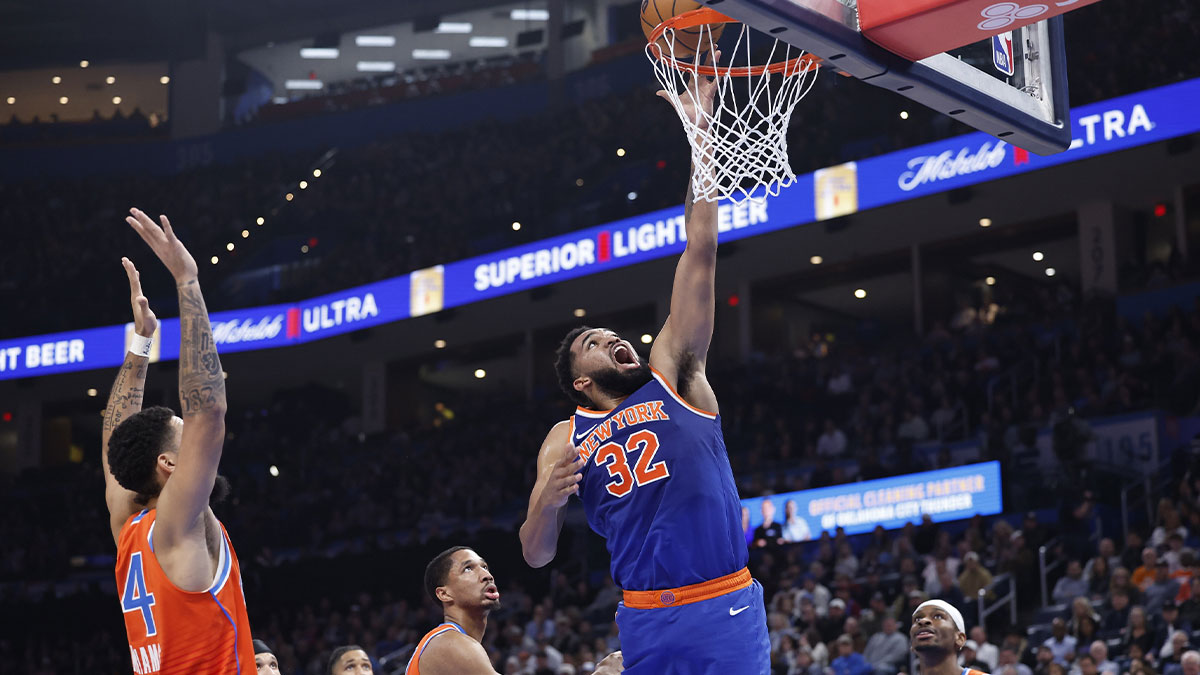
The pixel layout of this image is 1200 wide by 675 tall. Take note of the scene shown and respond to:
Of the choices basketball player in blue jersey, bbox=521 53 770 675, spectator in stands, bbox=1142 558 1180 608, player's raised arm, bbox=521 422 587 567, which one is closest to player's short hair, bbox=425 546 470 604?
player's raised arm, bbox=521 422 587 567

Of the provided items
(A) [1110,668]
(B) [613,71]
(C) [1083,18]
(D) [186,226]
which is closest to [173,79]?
(D) [186,226]

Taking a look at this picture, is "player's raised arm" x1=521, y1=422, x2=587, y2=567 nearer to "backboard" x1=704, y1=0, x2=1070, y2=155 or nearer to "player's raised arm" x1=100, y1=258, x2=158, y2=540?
"player's raised arm" x1=100, y1=258, x2=158, y2=540

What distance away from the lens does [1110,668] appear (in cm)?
961

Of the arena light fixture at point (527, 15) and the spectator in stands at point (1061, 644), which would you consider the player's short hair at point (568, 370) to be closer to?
the spectator in stands at point (1061, 644)

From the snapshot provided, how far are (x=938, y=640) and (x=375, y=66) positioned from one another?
25.8m

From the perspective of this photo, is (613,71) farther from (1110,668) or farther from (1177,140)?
(1110,668)

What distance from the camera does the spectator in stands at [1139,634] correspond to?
389 inches

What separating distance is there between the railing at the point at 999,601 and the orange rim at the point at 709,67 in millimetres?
7484

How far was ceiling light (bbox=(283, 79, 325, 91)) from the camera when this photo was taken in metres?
29.8

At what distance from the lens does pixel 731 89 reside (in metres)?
5.28

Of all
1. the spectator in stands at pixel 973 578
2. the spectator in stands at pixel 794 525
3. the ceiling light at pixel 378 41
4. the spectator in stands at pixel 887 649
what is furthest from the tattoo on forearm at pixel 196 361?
the ceiling light at pixel 378 41

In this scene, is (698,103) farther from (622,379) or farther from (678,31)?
(622,379)

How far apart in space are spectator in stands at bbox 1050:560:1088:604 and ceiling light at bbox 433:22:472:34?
2050cm

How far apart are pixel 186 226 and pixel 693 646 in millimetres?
23330
